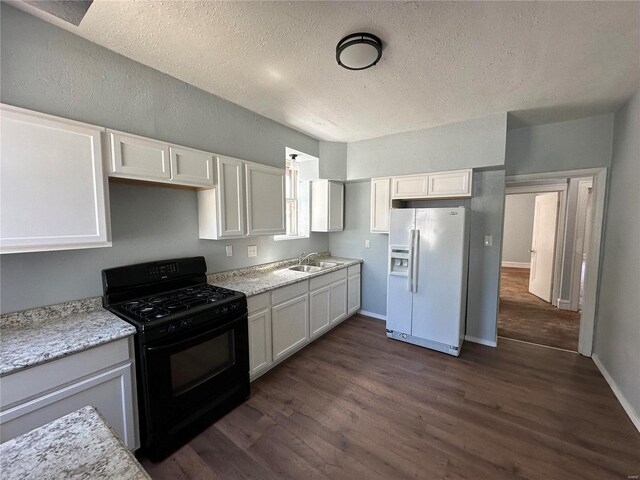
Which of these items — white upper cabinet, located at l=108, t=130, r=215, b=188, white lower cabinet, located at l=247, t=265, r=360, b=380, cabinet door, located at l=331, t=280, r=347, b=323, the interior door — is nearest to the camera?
white upper cabinet, located at l=108, t=130, r=215, b=188

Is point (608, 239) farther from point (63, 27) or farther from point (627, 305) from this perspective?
point (63, 27)

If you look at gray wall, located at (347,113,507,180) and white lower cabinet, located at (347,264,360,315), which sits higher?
gray wall, located at (347,113,507,180)

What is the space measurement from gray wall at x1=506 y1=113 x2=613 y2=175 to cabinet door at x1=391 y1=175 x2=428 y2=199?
40.7 inches

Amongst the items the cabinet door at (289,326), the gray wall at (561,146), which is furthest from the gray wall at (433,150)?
the cabinet door at (289,326)

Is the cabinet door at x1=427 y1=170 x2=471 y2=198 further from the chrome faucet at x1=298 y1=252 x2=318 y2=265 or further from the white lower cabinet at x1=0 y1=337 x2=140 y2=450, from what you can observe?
the white lower cabinet at x1=0 y1=337 x2=140 y2=450

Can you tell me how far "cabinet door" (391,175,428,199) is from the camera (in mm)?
3303

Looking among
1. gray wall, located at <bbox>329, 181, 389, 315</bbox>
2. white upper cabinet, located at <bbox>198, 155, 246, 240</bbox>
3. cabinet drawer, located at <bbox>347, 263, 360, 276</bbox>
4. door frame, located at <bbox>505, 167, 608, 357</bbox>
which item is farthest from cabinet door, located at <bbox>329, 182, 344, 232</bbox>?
door frame, located at <bbox>505, 167, 608, 357</bbox>

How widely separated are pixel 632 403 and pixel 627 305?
0.75m

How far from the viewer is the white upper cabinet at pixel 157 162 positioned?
1.72 metres

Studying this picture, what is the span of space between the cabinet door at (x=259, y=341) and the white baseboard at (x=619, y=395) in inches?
114

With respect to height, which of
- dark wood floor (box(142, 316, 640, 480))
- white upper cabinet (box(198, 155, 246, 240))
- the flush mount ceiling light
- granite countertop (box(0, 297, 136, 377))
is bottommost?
dark wood floor (box(142, 316, 640, 480))

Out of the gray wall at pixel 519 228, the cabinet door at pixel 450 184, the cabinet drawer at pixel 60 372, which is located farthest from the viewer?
the gray wall at pixel 519 228

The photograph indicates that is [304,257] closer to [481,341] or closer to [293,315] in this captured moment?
[293,315]

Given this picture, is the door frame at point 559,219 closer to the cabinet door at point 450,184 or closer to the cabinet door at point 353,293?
the cabinet door at point 450,184
